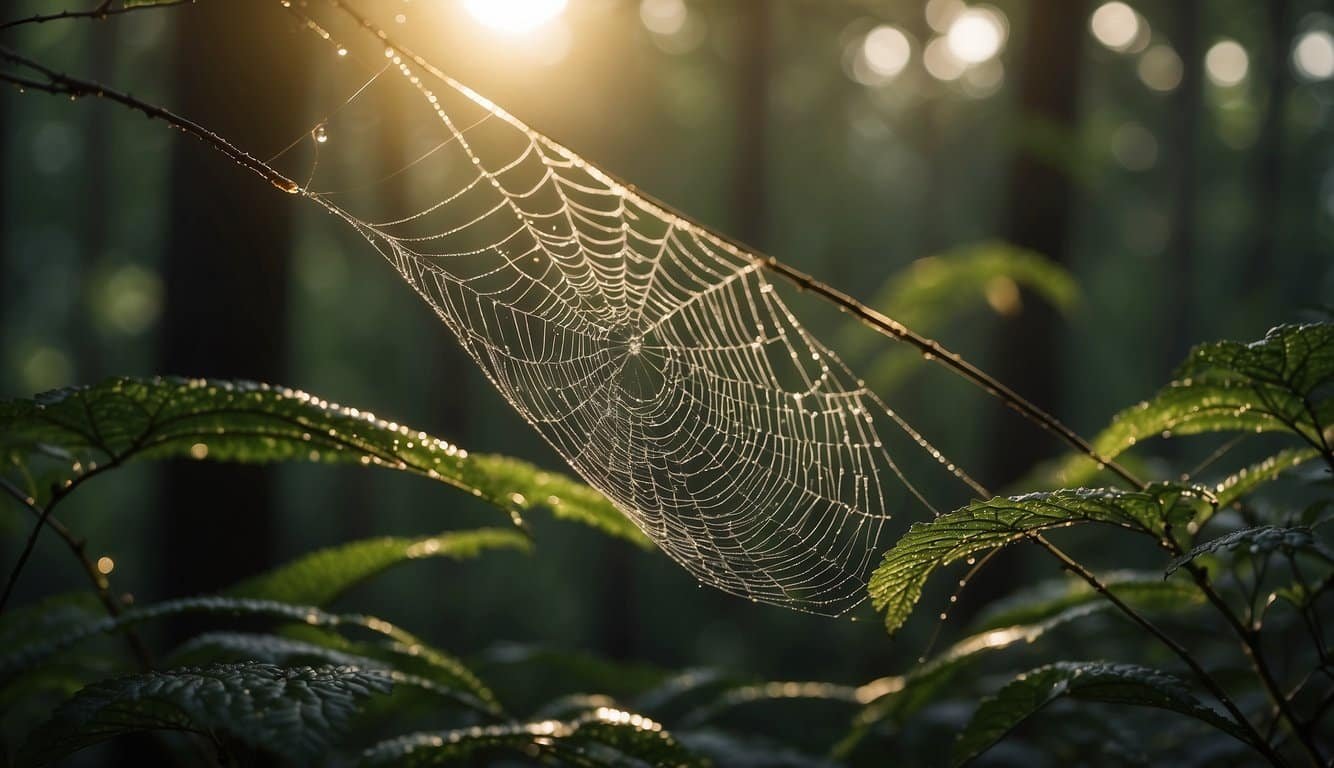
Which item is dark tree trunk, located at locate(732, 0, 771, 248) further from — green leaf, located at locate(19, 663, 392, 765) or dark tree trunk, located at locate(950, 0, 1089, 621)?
green leaf, located at locate(19, 663, 392, 765)

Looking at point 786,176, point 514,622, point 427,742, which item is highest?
point 786,176

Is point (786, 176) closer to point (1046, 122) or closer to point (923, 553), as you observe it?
point (1046, 122)

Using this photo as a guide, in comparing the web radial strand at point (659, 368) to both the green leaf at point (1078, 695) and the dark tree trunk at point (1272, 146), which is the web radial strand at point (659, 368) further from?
the dark tree trunk at point (1272, 146)

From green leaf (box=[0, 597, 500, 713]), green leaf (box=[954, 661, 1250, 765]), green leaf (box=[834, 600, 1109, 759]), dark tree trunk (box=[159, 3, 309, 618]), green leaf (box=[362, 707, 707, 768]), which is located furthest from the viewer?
dark tree trunk (box=[159, 3, 309, 618])

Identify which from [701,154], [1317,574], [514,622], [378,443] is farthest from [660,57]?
[378,443]

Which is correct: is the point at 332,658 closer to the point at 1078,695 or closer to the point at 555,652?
the point at 555,652

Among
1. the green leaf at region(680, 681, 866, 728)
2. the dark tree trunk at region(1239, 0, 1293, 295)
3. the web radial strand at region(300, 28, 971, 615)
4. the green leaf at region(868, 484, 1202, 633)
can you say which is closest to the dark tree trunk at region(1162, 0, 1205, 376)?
the dark tree trunk at region(1239, 0, 1293, 295)
